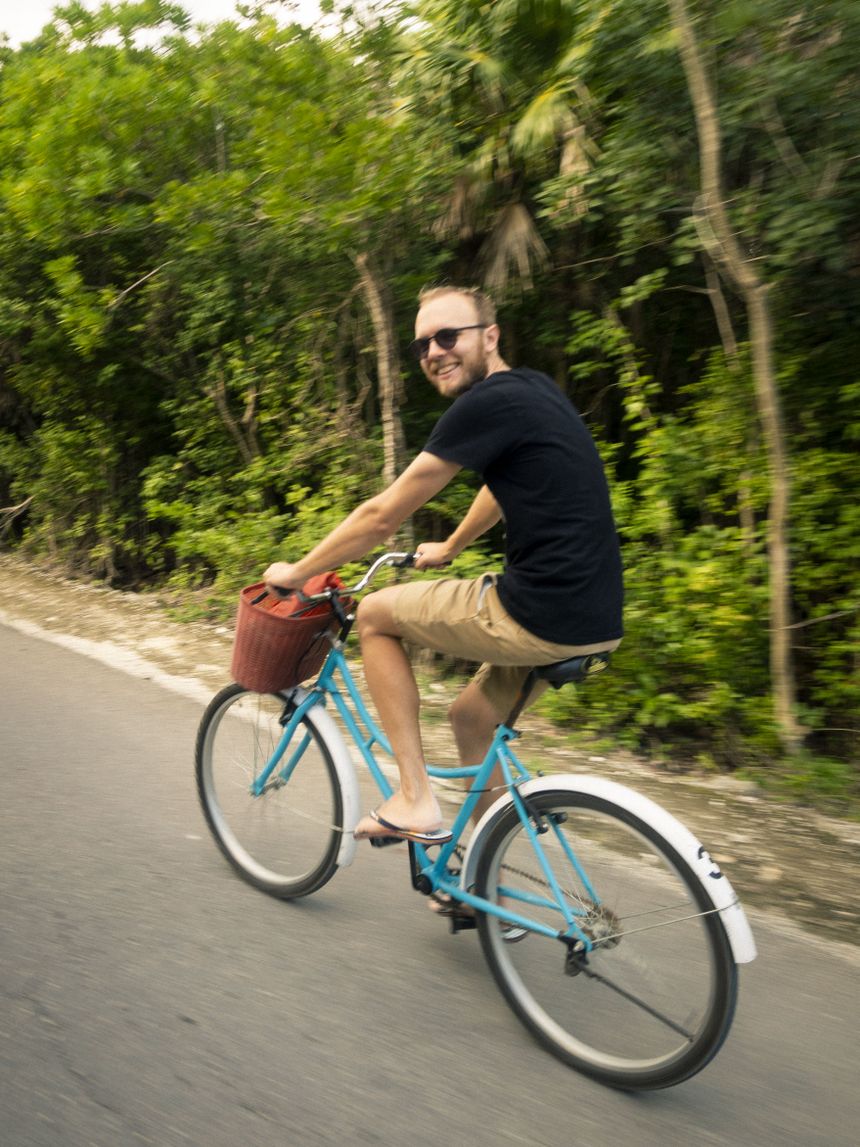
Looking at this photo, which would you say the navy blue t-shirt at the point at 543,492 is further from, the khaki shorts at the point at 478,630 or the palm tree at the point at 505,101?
the palm tree at the point at 505,101

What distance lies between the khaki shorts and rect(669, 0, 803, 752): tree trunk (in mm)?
2669

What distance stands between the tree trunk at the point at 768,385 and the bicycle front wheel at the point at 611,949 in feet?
9.17

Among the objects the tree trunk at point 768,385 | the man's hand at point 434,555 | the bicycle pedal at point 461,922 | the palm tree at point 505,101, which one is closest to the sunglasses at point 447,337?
the man's hand at point 434,555

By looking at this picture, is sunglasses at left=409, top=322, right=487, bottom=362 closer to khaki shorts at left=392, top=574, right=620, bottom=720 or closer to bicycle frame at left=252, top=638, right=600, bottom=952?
khaki shorts at left=392, top=574, right=620, bottom=720

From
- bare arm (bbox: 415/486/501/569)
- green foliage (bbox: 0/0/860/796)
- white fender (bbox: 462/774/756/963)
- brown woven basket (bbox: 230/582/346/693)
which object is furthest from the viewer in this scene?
green foliage (bbox: 0/0/860/796)

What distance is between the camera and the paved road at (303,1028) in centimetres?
251

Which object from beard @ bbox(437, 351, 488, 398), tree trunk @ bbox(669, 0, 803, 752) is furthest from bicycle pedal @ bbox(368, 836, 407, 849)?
tree trunk @ bbox(669, 0, 803, 752)

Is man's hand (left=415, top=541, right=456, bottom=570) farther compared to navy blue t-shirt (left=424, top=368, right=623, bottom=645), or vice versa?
man's hand (left=415, top=541, right=456, bottom=570)

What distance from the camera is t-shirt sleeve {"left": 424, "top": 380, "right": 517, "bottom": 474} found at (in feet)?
8.92

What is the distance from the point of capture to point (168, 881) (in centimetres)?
382

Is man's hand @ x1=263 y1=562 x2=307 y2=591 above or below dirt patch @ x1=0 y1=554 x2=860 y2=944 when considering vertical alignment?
above

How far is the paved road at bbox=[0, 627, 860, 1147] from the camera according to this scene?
8.24 ft

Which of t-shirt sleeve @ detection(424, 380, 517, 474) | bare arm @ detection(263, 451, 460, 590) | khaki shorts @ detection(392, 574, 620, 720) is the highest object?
t-shirt sleeve @ detection(424, 380, 517, 474)

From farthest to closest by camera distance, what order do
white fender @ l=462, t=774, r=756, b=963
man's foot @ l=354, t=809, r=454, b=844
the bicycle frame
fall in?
1. man's foot @ l=354, t=809, r=454, b=844
2. the bicycle frame
3. white fender @ l=462, t=774, r=756, b=963
